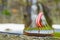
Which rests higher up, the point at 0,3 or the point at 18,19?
the point at 0,3

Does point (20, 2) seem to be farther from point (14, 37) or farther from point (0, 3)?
point (14, 37)

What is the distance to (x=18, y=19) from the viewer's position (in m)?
6.99

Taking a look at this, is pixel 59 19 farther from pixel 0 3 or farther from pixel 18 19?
pixel 0 3

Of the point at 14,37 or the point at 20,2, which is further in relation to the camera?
the point at 20,2

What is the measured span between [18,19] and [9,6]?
29.1 inches

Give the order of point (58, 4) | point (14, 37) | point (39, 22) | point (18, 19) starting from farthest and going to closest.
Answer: point (58, 4), point (18, 19), point (39, 22), point (14, 37)

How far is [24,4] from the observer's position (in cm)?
746

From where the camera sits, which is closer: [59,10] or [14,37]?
[14,37]

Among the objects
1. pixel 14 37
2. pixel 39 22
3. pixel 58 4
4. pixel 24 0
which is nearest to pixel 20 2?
pixel 24 0

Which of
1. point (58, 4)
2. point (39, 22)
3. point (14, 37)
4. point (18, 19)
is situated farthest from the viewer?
point (58, 4)

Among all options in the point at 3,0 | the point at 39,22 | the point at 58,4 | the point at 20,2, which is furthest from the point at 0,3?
the point at 39,22

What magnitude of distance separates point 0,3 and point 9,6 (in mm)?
333

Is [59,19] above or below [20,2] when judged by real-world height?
below

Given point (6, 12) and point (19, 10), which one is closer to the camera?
point (6, 12)
